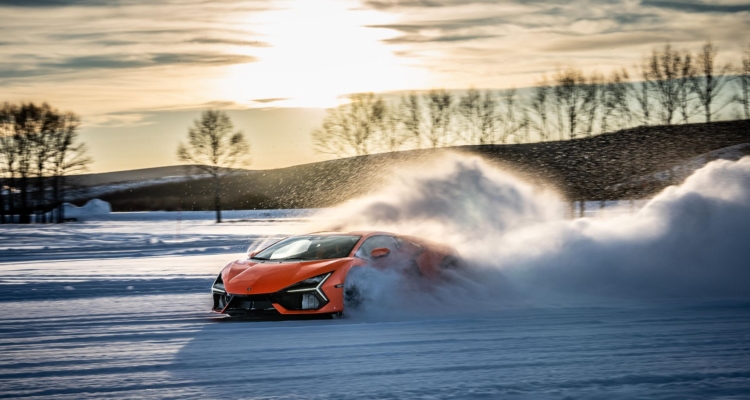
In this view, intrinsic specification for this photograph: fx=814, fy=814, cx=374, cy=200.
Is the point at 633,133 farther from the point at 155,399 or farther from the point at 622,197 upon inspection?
the point at 155,399

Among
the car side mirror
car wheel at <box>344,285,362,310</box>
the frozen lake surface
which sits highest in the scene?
the car side mirror

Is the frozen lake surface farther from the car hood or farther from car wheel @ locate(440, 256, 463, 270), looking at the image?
car wheel @ locate(440, 256, 463, 270)

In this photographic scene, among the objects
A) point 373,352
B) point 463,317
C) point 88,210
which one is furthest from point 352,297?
point 88,210

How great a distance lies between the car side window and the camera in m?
11.0

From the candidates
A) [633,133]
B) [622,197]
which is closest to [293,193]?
[633,133]

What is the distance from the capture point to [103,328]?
9.46 metres

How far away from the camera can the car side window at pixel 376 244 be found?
36.2ft

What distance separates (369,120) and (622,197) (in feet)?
84.6

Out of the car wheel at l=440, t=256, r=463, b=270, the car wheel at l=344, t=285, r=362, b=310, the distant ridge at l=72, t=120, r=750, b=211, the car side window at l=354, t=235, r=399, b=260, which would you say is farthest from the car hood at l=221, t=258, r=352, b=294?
the distant ridge at l=72, t=120, r=750, b=211

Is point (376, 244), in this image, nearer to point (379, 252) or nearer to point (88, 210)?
point (379, 252)

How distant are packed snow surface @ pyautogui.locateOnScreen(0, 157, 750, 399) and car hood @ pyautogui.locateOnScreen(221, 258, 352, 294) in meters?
0.41

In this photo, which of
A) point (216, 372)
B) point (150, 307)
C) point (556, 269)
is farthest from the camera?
point (556, 269)

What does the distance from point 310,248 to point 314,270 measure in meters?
1.18

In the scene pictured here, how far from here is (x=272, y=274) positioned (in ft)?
33.8
